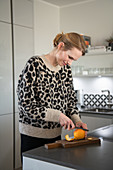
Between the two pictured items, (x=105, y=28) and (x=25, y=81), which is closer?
(x=25, y=81)

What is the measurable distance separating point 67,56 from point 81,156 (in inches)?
32.6

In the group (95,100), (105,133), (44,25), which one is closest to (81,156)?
(105,133)

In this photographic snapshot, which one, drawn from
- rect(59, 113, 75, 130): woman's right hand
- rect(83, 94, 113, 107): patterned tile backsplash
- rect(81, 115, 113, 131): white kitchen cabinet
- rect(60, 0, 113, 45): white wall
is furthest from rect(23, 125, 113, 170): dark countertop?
rect(60, 0, 113, 45): white wall

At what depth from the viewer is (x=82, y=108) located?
4512 mm

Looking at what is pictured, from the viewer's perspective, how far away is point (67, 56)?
2059mm

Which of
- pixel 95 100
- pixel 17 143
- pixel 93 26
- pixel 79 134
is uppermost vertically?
pixel 93 26

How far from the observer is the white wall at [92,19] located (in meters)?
4.52

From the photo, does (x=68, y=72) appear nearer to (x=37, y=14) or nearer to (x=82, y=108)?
(x=82, y=108)

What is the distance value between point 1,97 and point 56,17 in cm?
217

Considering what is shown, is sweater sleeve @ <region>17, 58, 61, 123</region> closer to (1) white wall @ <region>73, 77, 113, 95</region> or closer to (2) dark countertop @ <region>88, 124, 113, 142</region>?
(2) dark countertop @ <region>88, 124, 113, 142</region>

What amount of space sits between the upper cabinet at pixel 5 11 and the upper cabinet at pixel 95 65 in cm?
146

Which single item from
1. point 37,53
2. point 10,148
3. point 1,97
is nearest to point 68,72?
point 1,97

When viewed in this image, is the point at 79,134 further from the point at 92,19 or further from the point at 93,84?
the point at 92,19

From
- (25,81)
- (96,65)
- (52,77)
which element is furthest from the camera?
(96,65)
